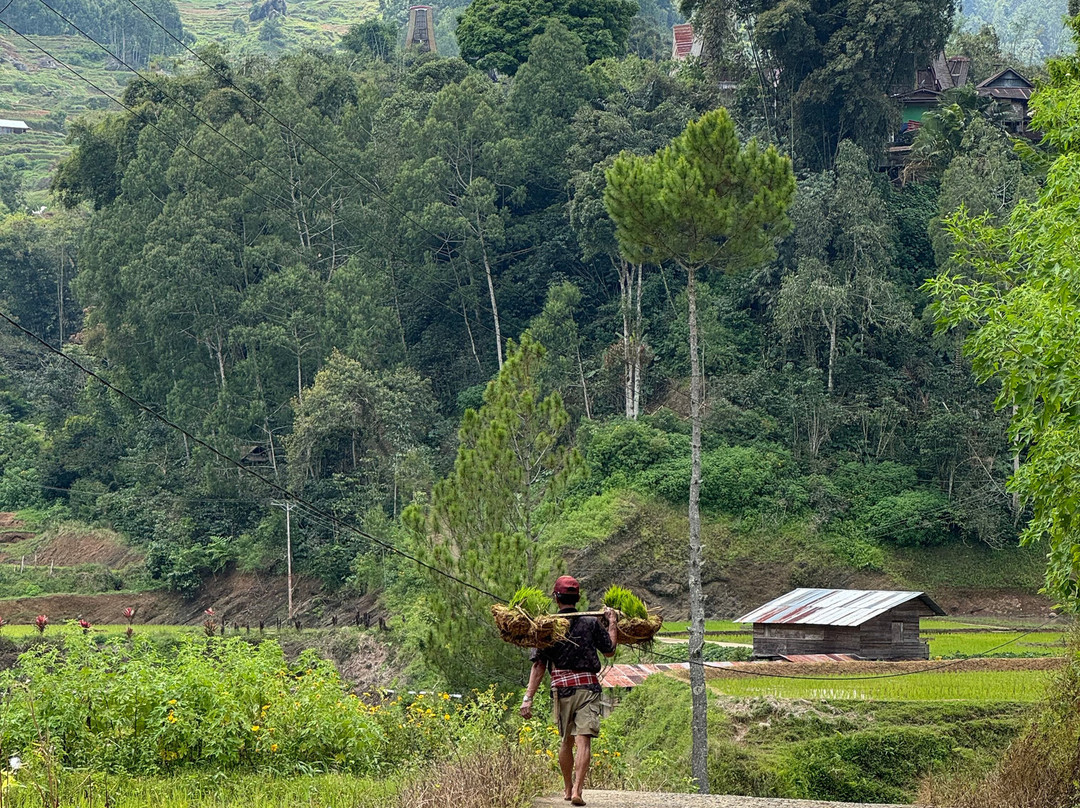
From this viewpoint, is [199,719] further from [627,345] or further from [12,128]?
[12,128]

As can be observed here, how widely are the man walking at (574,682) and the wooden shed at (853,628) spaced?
19.8 metres

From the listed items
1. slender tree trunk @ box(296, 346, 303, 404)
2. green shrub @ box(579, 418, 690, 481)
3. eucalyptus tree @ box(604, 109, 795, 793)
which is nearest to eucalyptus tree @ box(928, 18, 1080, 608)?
eucalyptus tree @ box(604, 109, 795, 793)

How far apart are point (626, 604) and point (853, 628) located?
2014 centimetres

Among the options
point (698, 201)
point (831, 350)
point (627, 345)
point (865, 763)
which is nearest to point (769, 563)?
point (831, 350)

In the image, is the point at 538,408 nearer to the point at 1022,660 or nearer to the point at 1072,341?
the point at 1072,341

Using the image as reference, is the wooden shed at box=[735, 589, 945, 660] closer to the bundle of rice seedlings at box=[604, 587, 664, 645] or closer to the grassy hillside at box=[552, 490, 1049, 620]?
the grassy hillside at box=[552, 490, 1049, 620]

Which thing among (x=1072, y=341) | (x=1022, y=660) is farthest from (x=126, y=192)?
(x=1072, y=341)

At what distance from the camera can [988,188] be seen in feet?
143

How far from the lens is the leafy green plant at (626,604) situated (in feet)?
34.1

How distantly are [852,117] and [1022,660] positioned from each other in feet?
81.0

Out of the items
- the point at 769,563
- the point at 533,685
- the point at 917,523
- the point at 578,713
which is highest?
the point at 533,685

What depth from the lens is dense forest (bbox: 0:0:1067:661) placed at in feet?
144

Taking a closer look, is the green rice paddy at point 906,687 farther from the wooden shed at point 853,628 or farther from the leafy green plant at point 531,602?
the leafy green plant at point 531,602

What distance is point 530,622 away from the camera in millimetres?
9773
